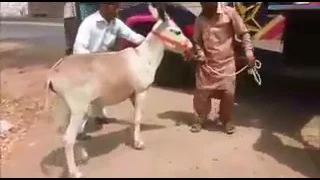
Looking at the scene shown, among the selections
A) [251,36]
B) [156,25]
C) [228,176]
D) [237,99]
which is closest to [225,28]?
[251,36]

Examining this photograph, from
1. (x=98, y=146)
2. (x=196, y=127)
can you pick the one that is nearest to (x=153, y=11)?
(x=98, y=146)

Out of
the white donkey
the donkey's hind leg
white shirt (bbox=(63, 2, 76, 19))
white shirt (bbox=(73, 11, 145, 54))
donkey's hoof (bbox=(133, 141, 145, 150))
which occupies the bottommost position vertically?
donkey's hoof (bbox=(133, 141, 145, 150))

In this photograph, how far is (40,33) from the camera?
3.05 m

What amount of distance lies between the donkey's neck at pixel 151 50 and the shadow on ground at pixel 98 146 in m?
0.52

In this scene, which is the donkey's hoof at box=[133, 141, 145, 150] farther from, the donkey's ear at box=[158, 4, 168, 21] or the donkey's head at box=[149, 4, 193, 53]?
the donkey's ear at box=[158, 4, 168, 21]

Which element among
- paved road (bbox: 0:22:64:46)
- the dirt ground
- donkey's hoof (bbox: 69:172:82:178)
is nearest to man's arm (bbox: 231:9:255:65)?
the dirt ground

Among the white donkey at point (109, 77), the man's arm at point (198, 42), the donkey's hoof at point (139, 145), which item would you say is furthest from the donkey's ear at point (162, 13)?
the donkey's hoof at point (139, 145)

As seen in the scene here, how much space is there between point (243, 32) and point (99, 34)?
935 millimetres

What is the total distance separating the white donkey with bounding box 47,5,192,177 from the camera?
2992mm

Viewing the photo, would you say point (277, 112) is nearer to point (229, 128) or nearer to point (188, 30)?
point (229, 128)

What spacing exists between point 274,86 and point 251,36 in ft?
2.73

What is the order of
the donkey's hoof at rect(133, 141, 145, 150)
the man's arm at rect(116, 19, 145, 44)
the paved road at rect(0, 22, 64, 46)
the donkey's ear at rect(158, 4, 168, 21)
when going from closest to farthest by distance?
the paved road at rect(0, 22, 64, 46) → the donkey's ear at rect(158, 4, 168, 21) → the donkey's hoof at rect(133, 141, 145, 150) → the man's arm at rect(116, 19, 145, 44)

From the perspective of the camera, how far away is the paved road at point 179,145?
2.98 meters

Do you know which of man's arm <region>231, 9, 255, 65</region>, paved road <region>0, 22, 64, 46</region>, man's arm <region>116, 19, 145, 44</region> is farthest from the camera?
man's arm <region>231, 9, 255, 65</region>
